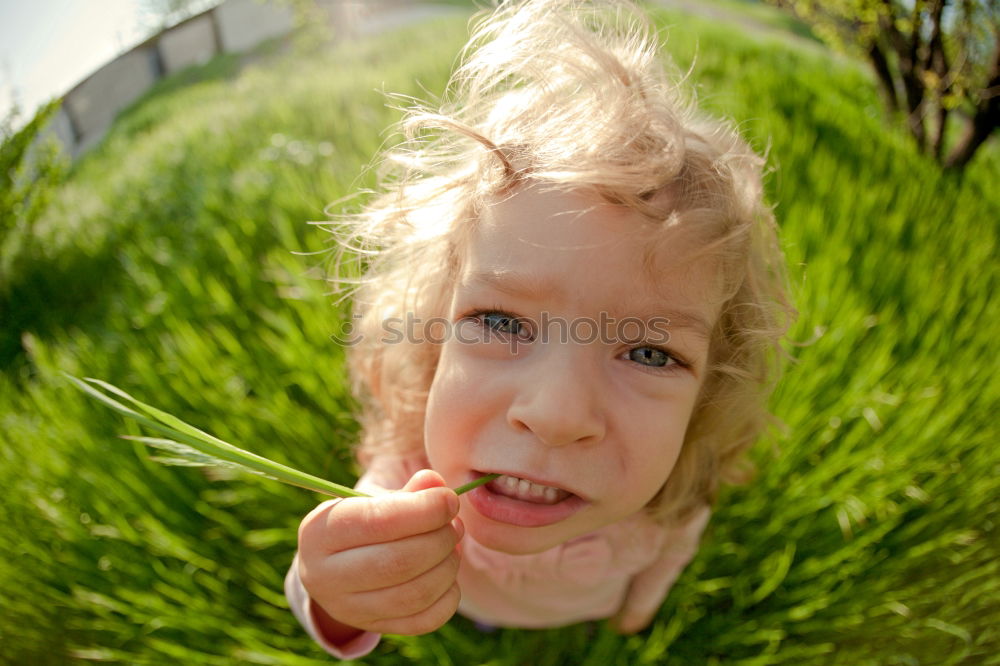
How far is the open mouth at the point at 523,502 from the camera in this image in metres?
Answer: 0.75

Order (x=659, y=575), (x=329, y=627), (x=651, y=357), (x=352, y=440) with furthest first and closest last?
(x=352, y=440) < (x=659, y=575) < (x=329, y=627) < (x=651, y=357)

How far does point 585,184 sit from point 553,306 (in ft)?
0.41

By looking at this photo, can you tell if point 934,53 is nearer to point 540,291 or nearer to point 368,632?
point 540,291

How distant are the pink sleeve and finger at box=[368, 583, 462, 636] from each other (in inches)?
5.2

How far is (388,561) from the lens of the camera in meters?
0.68

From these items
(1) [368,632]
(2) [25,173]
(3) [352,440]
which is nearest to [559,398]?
(1) [368,632]

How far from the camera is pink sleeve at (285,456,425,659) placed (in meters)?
0.90

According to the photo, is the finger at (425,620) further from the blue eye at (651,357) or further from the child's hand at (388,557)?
the blue eye at (651,357)

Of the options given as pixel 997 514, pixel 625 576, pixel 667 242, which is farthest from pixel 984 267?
pixel 667 242

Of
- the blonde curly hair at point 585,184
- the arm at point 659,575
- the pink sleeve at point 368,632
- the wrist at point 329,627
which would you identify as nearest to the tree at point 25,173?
the blonde curly hair at point 585,184

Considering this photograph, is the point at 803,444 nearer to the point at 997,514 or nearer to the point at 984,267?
the point at 997,514

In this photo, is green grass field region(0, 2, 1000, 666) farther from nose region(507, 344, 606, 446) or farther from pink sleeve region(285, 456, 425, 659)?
nose region(507, 344, 606, 446)

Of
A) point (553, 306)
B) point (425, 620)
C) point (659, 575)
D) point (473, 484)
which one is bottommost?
point (659, 575)

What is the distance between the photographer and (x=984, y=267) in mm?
1650
